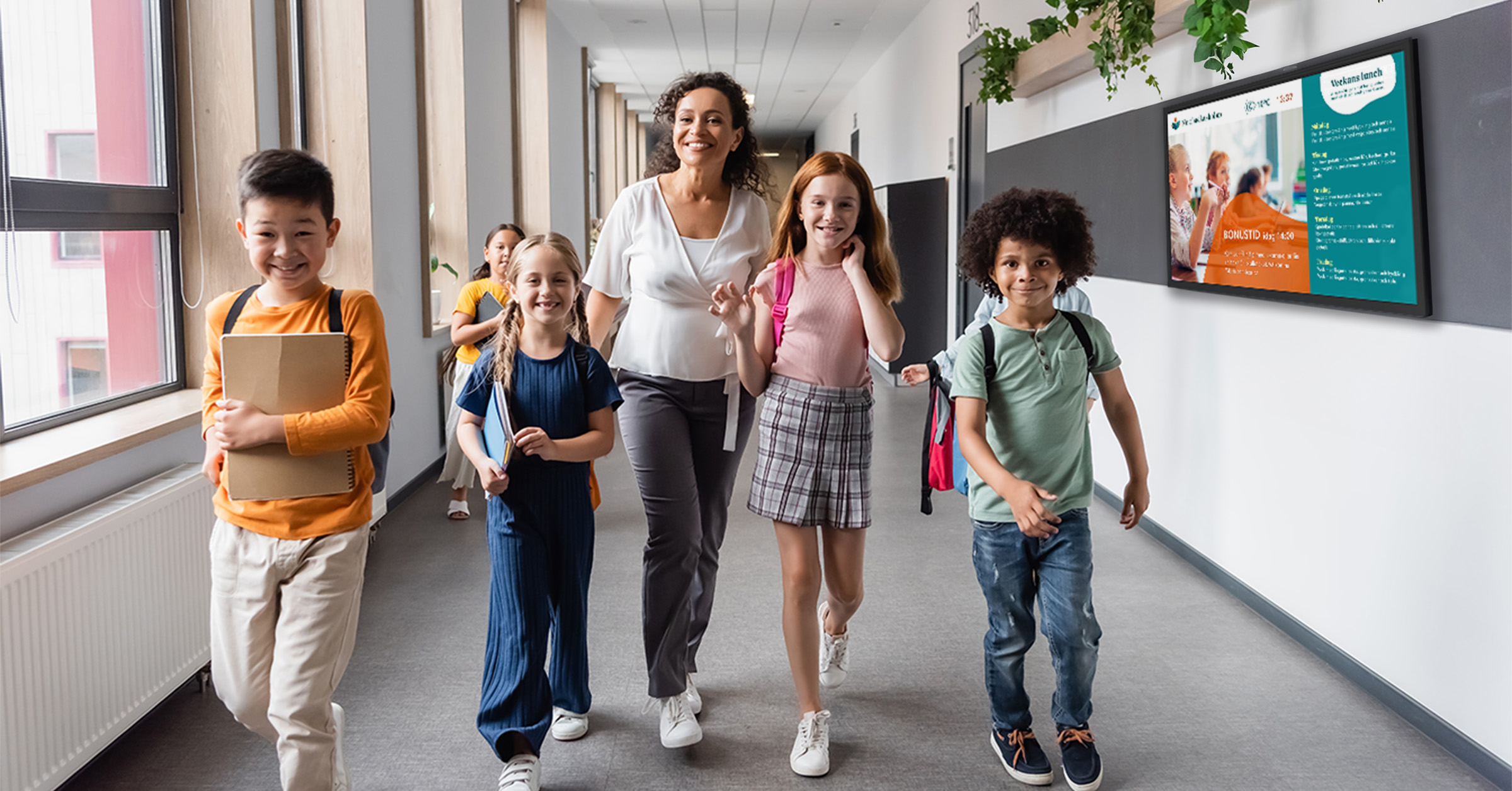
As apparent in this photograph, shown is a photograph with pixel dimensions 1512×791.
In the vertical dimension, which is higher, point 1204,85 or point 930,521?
point 1204,85

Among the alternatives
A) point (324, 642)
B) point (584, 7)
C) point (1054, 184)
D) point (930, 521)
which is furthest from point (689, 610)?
point (584, 7)

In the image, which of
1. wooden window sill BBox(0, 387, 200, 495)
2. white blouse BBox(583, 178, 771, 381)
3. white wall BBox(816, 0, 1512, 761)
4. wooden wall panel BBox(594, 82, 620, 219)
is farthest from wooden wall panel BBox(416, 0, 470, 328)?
wooden wall panel BBox(594, 82, 620, 219)

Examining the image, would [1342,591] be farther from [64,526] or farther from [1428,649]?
[64,526]

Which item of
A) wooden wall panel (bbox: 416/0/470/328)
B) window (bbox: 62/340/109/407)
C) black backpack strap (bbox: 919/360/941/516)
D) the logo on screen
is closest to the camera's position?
black backpack strap (bbox: 919/360/941/516)

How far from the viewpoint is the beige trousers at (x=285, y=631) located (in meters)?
1.94

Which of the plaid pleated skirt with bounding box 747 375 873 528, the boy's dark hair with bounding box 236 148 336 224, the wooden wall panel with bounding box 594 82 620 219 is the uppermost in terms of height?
the wooden wall panel with bounding box 594 82 620 219

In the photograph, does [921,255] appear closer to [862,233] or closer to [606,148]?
[862,233]

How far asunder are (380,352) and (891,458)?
464cm

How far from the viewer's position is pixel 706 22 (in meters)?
10.3

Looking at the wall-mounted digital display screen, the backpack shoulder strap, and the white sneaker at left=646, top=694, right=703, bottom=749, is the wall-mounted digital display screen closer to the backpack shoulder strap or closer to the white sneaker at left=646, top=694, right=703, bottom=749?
the backpack shoulder strap

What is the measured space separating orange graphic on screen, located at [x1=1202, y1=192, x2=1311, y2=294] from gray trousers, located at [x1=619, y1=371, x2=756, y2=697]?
Result: 1.89 m

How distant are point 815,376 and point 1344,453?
1.75 m

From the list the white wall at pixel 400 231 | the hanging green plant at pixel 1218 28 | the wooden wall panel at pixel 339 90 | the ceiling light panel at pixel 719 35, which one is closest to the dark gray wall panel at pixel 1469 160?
the hanging green plant at pixel 1218 28

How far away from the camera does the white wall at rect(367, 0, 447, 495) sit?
16.0 feet
